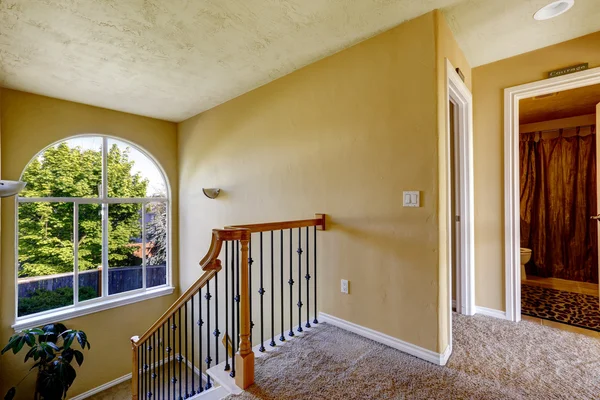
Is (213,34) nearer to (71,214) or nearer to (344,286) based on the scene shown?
(344,286)

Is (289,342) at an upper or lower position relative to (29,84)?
lower

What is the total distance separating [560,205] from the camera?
4.14m

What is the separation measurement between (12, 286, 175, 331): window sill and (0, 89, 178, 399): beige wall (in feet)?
0.24

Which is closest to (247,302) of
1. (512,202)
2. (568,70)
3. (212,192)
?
(212,192)

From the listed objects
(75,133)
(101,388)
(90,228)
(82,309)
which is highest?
(75,133)

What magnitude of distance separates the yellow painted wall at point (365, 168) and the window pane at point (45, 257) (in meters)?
2.46

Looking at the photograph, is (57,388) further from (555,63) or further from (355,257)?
(555,63)

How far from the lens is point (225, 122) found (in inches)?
145

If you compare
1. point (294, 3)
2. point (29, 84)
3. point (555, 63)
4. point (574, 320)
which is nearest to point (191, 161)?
point (29, 84)

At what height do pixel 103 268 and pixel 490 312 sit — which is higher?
pixel 103 268

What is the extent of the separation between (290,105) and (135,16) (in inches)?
55.7

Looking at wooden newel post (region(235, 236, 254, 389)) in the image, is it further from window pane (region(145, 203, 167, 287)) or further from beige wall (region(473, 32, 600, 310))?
window pane (region(145, 203, 167, 287))

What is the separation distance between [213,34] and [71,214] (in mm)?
3130

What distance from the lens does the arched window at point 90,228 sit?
343cm
